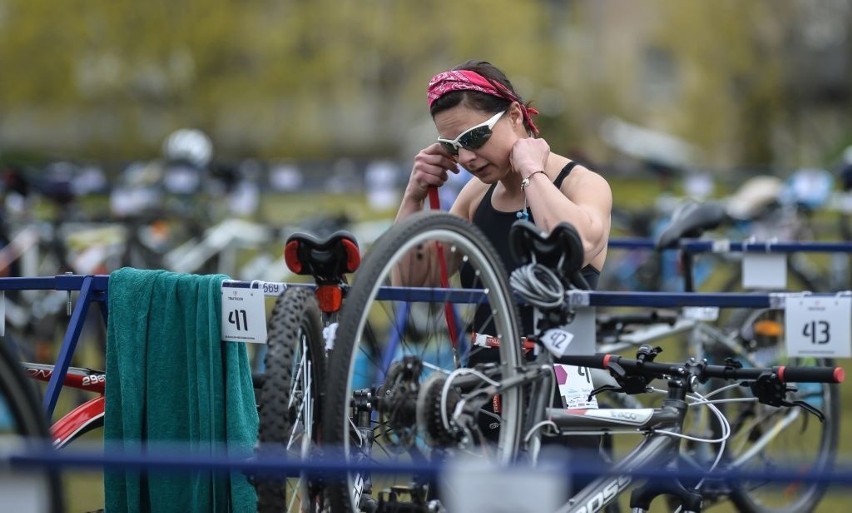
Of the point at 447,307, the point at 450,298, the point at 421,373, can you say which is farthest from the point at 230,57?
the point at 421,373

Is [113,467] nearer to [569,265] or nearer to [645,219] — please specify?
[569,265]

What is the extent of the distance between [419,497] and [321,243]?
2.48ft

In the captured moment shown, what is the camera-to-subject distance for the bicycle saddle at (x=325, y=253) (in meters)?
3.75

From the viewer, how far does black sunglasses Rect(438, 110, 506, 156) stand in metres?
4.23

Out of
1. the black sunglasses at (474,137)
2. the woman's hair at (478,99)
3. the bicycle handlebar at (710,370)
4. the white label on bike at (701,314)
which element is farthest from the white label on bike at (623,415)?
the white label on bike at (701,314)

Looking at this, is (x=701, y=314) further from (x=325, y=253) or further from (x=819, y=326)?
(x=325, y=253)

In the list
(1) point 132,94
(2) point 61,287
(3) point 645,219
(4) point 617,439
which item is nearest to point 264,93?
(1) point 132,94

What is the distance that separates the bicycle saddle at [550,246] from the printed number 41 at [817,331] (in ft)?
2.55

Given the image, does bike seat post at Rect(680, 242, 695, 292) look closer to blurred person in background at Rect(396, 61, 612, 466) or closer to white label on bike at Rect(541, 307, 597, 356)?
blurred person in background at Rect(396, 61, 612, 466)

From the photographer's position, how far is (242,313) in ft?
13.2

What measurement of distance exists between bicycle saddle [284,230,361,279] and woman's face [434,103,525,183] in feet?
2.15

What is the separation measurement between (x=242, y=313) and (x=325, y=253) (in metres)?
0.41

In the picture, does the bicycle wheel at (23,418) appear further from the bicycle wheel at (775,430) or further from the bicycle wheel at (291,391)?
the bicycle wheel at (775,430)

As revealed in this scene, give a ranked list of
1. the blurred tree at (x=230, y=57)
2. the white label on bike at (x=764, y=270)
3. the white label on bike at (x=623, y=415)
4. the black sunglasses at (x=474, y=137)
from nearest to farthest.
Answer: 1. the white label on bike at (x=623, y=415)
2. the black sunglasses at (x=474, y=137)
3. the white label on bike at (x=764, y=270)
4. the blurred tree at (x=230, y=57)
